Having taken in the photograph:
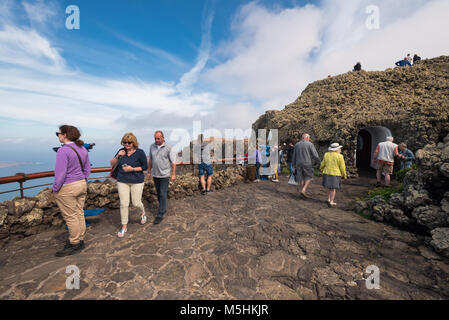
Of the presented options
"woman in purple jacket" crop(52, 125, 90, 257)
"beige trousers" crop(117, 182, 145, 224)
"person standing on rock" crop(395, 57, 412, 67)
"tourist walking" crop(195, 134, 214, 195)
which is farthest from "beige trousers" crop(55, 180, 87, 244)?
"person standing on rock" crop(395, 57, 412, 67)

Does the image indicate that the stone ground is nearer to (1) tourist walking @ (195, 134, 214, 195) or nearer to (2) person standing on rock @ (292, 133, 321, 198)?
(2) person standing on rock @ (292, 133, 321, 198)

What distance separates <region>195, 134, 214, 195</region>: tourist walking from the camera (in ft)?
22.2

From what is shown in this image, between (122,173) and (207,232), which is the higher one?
(122,173)

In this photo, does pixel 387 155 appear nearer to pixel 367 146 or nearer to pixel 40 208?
pixel 367 146

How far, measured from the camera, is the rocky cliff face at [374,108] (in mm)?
9891

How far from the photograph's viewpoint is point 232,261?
125 inches

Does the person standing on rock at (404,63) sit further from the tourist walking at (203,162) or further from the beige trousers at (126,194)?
the beige trousers at (126,194)

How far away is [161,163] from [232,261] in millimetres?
2637

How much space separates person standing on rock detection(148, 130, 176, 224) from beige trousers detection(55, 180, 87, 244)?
1467 millimetres

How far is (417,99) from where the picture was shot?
1134 centimetres

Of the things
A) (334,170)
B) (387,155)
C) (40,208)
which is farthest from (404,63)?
(40,208)

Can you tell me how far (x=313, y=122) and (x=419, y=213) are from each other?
10774 millimetres
